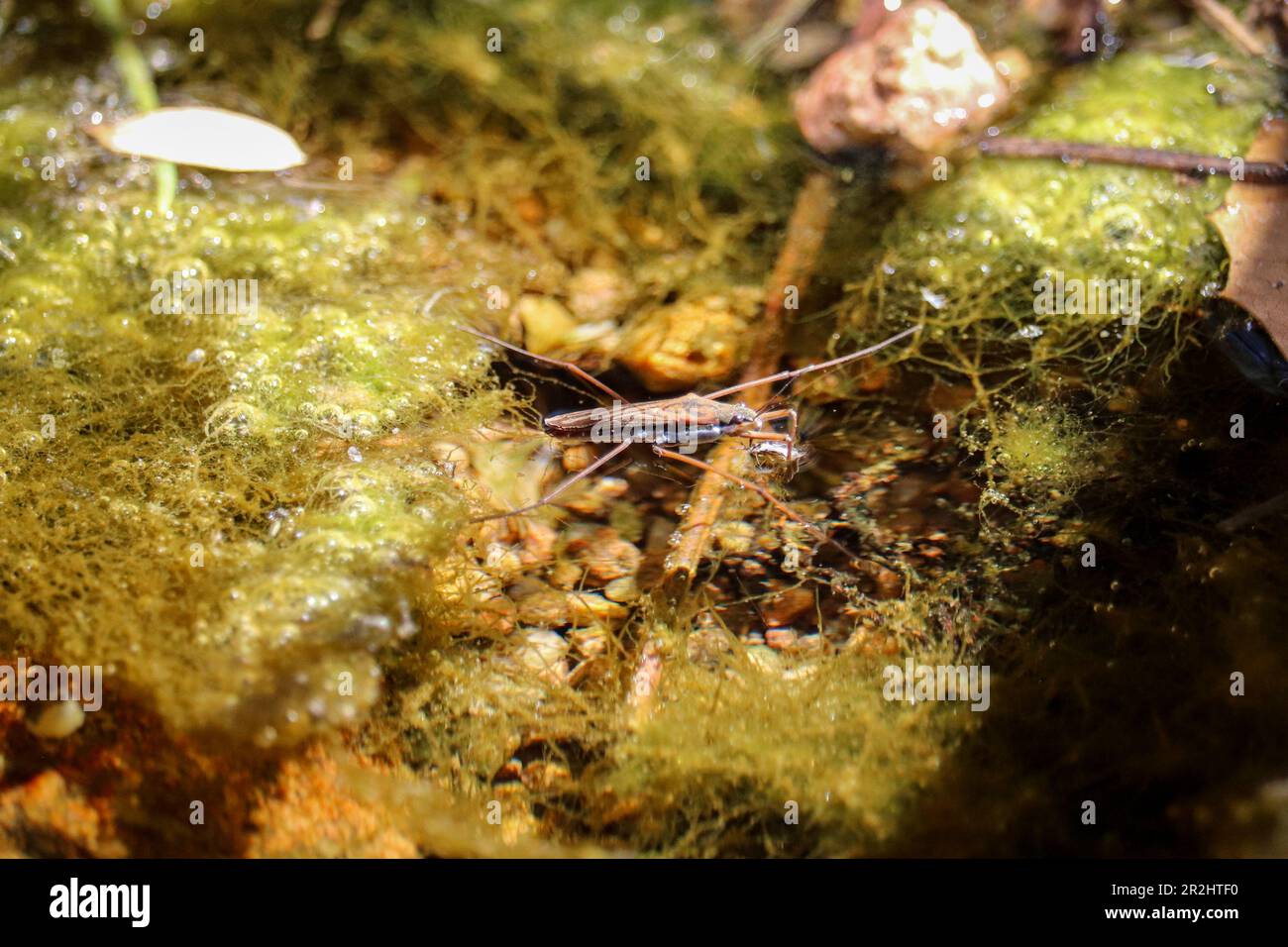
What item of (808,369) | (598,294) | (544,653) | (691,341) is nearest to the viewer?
(544,653)

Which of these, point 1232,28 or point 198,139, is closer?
point 198,139

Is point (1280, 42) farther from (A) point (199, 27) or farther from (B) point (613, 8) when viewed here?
(A) point (199, 27)

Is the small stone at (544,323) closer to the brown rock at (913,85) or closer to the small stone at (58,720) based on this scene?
the brown rock at (913,85)

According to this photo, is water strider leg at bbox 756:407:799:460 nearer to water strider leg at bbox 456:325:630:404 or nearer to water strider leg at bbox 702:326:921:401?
water strider leg at bbox 702:326:921:401

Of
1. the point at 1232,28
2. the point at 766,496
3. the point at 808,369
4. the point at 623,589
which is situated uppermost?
the point at 1232,28

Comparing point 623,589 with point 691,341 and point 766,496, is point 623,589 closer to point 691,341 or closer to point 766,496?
point 766,496

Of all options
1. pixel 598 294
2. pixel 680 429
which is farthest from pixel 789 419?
pixel 598 294

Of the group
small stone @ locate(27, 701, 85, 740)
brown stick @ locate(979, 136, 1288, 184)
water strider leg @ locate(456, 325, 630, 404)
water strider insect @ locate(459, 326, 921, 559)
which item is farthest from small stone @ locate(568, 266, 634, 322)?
small stone @ locate(27, 701, 85, 740)
